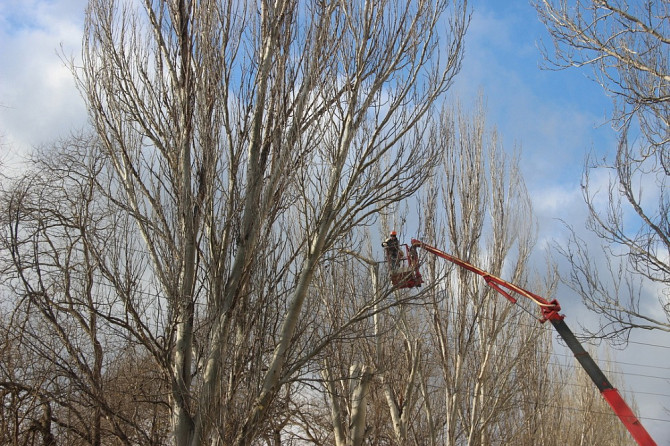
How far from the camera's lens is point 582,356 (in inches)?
431

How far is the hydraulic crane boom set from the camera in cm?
1012

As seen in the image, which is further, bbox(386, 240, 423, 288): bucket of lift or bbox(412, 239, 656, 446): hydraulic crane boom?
bbox(412, 239, 656, 446): hydraulic crane boom

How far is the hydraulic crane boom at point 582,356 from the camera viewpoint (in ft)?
33.2

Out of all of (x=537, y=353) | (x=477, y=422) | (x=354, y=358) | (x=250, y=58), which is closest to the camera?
(x=250, y=58)

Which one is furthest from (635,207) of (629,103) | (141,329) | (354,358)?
(141,329)

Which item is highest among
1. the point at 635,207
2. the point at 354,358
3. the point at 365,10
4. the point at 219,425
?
the point at 365,10

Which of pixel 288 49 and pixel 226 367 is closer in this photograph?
pixel 226 367

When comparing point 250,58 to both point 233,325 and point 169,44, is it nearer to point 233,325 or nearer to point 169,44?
point 169,44

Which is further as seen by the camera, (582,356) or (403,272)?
(582,356)

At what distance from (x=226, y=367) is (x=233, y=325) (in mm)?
393

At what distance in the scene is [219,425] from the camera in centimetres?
541

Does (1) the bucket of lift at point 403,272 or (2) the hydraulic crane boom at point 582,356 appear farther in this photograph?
(2) the hydraulic crane boom at point 582,356

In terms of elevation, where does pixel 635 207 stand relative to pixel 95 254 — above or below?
above

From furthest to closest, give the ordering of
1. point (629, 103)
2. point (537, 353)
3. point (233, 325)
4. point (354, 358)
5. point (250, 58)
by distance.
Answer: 1. point (537, 353)
2. point (354, 358)
3. point (629, 103)
4. point (250, 58)
5. point (233, 325)
